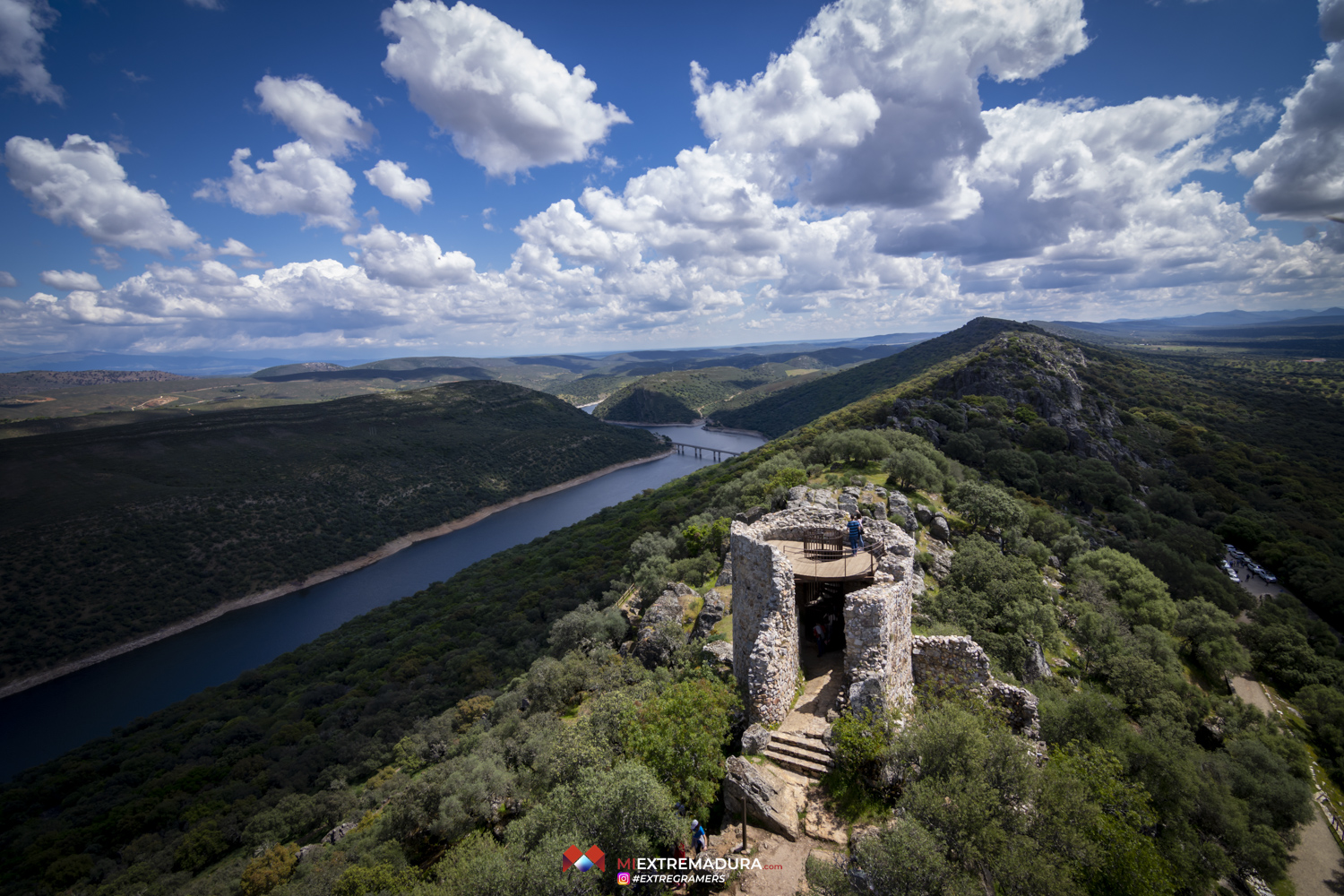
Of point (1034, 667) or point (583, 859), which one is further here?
point (1034, 667)

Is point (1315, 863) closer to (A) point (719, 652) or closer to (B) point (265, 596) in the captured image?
(A) point (719, 652)

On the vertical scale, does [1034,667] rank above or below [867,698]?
below

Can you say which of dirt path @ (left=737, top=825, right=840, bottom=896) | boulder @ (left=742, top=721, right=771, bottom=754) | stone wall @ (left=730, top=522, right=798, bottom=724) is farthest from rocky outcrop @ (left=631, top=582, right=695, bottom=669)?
dirt path @ (left=737, top=825, right=840, bottom=896)

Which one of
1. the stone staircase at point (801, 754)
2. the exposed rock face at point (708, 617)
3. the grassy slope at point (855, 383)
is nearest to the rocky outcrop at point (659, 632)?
the exposed rock face at point (708, 617)

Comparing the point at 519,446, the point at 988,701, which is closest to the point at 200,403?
the point at 519,446

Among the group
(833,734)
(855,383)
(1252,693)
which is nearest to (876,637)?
(833,734)
